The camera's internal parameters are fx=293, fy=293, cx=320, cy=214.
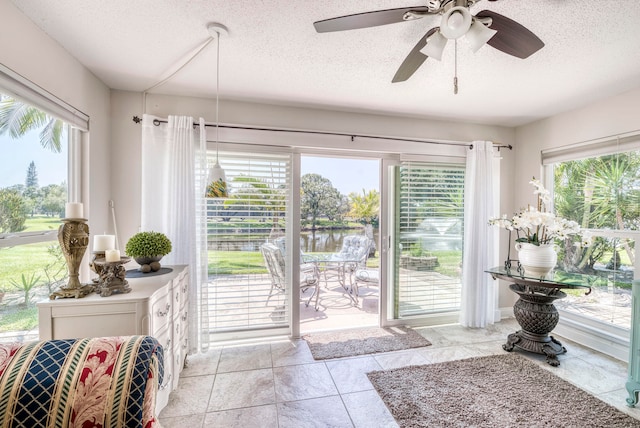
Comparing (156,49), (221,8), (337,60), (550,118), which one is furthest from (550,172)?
(156,49)

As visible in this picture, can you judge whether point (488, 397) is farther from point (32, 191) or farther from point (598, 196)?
point (32, 191)

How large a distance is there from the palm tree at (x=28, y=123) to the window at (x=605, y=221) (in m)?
4.48

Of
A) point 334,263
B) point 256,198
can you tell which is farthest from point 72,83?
point 334,263

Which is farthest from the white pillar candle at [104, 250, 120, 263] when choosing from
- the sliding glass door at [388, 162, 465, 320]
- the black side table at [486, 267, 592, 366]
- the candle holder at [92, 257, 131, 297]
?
the black side table at [486, 267, 592, 366]

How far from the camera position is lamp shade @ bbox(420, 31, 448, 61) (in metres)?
1.32

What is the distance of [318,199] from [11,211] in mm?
3766

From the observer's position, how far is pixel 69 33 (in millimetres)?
1783

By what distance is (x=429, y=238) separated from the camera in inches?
133

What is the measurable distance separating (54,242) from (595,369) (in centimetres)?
425

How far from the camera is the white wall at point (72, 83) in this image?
60.8 inches

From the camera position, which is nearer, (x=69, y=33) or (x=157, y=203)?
(x=69, y=33)

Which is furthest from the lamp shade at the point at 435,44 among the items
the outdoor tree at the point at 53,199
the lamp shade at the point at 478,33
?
the outdoor tree at the point at 53,199

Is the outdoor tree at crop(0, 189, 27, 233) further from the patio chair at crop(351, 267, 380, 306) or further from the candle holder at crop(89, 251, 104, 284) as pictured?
the patio chair at crop(351, 267, 380, 306)

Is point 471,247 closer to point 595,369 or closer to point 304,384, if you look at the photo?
point 595,369
